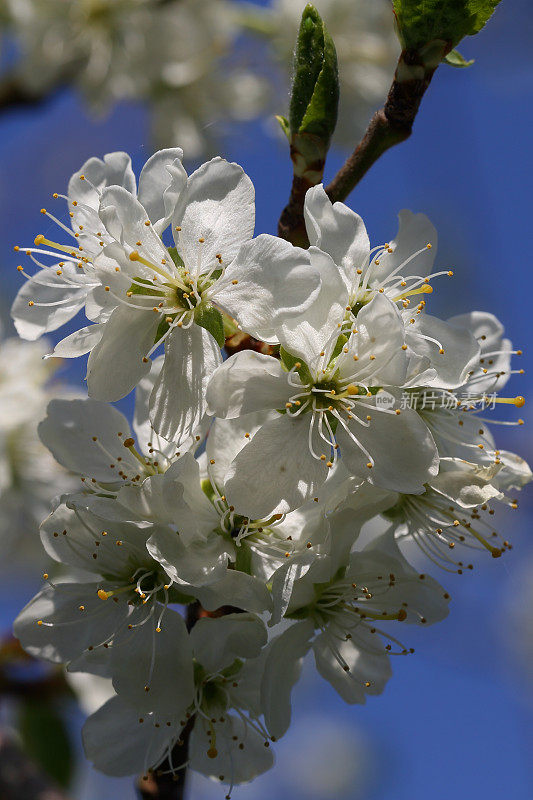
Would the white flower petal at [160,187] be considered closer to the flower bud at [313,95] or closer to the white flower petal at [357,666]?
the flower bud at [313,95]

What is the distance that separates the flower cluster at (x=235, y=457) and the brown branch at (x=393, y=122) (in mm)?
103

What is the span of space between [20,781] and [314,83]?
1.59m

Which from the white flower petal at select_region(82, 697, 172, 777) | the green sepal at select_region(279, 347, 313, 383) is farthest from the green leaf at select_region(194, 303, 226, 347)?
the white flower petal at select_region(82, 697, 172, 777)

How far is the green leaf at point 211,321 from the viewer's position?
52.9 inches

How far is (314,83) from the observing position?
4.49 ft

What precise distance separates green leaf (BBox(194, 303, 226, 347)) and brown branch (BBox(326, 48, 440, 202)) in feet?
0.87

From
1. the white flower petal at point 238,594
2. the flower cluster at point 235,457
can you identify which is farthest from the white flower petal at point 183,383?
the white flower petal at point 238,594

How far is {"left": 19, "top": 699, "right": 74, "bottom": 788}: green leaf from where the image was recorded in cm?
254

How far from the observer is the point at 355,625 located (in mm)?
1472

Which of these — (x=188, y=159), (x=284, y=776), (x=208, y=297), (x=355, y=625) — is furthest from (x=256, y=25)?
(x=284, y=776)

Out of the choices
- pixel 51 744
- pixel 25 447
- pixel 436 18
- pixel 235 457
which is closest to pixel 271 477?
pixel 235 457

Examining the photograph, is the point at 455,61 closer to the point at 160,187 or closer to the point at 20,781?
the point at 160,187

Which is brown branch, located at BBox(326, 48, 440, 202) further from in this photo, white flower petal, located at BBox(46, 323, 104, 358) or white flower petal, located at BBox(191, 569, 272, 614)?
white flower petal, located at BBox(191, 569, 272, 614)

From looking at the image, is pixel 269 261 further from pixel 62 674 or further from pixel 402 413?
pixel 62 674
